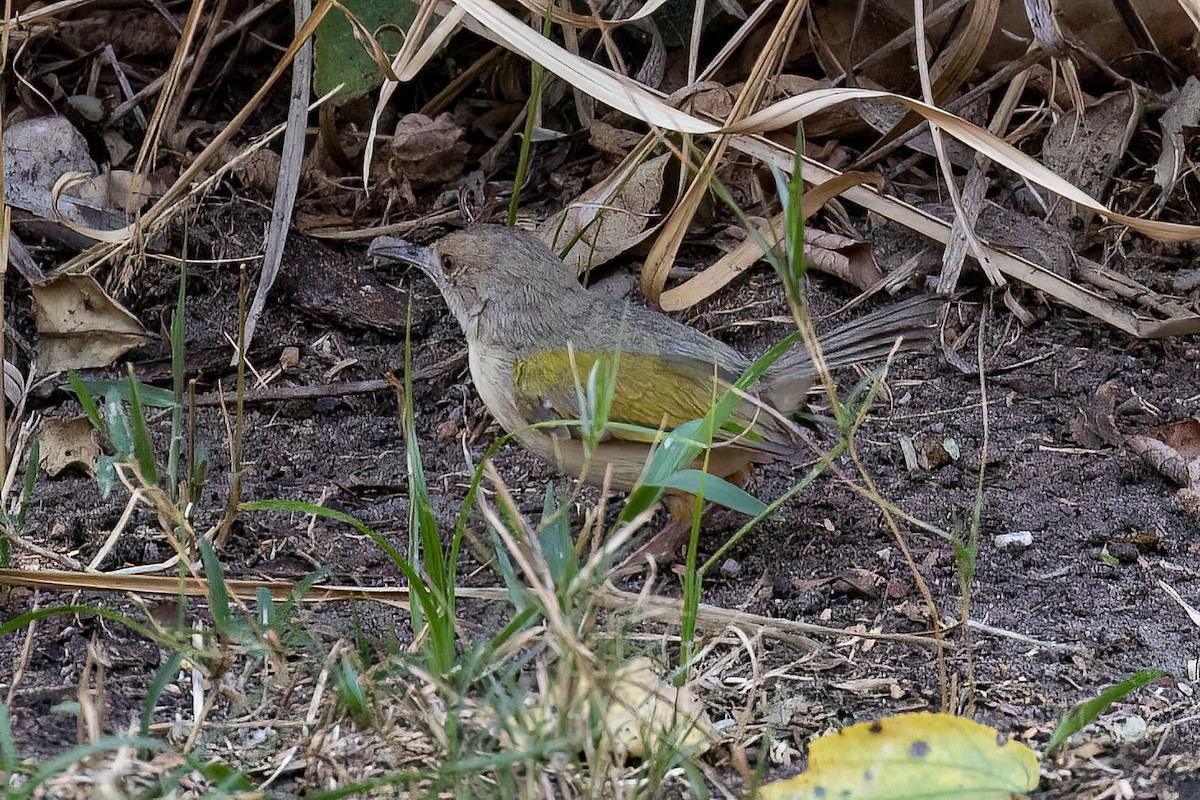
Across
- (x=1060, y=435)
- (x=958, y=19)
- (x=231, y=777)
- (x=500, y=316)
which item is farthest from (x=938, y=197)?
(x=231, y=777)

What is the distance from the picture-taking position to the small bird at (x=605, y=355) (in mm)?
4266

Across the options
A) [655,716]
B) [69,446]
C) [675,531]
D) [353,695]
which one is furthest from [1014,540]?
[69,446]

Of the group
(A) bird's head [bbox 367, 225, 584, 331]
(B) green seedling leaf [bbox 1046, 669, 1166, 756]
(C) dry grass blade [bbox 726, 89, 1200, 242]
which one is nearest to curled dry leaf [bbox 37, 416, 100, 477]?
(A) bird's head [bbox 367, 225, 584, 331]

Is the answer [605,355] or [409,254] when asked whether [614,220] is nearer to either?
[409,254]

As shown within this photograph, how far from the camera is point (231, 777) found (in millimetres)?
2162

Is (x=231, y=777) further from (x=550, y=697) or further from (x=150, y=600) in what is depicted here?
(x=150, y=600)

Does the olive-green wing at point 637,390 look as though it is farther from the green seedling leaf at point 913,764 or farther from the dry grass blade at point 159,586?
the green seedling leaf at point 913,764

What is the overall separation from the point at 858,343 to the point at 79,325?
2.87m

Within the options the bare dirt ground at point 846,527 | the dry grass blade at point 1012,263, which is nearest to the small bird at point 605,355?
the bare dirt ground at point 846,527

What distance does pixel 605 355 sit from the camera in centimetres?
432

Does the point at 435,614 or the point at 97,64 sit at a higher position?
the point at 97,64

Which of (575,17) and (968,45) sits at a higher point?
(575,17)

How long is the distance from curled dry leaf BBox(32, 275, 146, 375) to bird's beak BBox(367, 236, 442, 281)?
94cm

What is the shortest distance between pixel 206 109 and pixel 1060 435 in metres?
3.84
